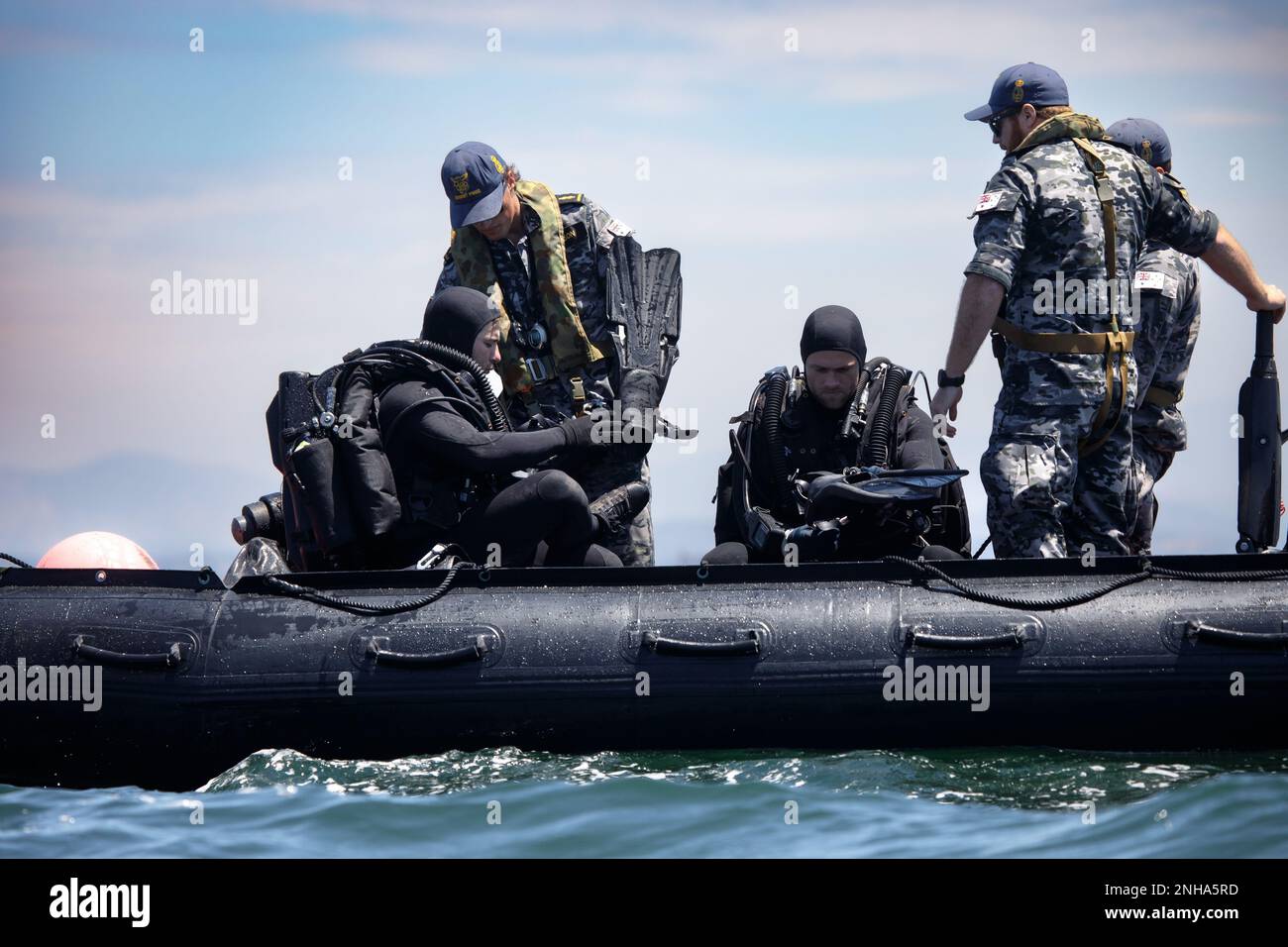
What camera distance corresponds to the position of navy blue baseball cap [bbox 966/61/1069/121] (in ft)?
22.3

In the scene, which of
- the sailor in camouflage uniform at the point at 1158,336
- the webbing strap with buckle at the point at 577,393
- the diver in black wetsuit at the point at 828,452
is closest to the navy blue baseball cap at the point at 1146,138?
the sailor in camouflage uniform at the point at 1158,336

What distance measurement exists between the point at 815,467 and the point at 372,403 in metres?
1.65

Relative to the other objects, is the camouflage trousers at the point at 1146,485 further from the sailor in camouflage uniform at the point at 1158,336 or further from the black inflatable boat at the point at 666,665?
the black inflatable boat at the point at 666,665

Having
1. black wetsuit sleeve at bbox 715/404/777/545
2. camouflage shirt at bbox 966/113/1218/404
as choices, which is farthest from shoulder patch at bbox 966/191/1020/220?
black wetsuit sleeve at bbox 715/404/777/545

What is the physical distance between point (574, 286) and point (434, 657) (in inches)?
86.9

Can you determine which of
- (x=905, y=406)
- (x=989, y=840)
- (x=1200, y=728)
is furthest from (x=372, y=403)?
(x=1200, y=728)

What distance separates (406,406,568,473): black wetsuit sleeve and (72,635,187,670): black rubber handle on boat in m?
1.08

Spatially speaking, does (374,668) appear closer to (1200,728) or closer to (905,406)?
(905,406)

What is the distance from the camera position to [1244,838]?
5.11 m

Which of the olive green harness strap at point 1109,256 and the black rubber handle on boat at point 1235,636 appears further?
the olive green harness strap at point 1109,256

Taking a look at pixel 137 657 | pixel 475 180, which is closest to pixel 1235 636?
pixel 475 180

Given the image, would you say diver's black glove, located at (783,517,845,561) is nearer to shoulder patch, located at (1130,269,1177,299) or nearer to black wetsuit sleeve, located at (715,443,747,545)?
black wetsuit sleeve, located at (715,443,747,545)

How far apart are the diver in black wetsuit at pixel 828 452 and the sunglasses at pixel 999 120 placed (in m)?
0.99

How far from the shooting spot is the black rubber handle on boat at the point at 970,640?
5977 mm
